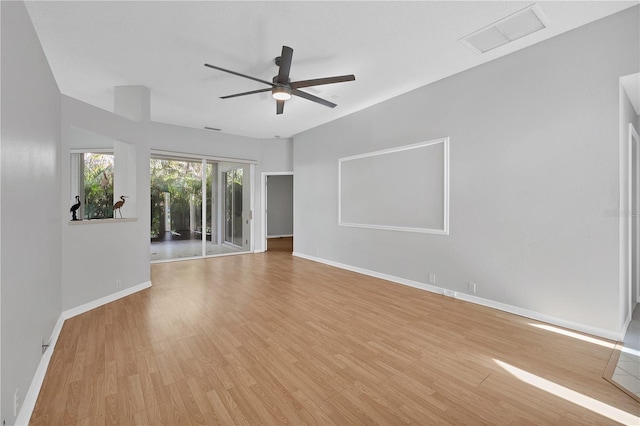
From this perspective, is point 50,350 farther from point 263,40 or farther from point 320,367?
point 263,40

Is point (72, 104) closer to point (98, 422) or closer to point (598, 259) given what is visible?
point (98, 422)

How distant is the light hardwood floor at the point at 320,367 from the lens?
176 cm

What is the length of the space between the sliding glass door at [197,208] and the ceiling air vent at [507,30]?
6049mm

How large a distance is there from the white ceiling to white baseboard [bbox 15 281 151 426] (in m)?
3.11

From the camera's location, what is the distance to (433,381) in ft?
6.84

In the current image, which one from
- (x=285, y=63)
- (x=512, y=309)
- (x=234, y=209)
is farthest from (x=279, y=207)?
(x=512, y=309)

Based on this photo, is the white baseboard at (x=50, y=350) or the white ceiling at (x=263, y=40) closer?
the white baseboard at (x=50, y=350)

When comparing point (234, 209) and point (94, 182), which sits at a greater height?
point (94, 182)

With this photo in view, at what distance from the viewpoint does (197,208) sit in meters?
7.04

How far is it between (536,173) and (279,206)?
906 centimetres

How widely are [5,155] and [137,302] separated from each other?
9.24 feet

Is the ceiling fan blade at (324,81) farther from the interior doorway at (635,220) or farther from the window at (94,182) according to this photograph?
the window at (94,182)

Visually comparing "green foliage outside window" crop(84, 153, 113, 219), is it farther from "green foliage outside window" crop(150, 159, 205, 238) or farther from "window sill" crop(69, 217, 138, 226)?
"window sill" crop(69, 217, 138, 226)

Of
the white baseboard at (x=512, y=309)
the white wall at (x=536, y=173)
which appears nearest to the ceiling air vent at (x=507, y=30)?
the white wall at (x=536, y=173)
